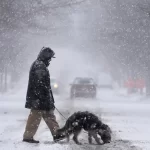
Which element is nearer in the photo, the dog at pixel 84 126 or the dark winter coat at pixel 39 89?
the dog at pixel 84 126

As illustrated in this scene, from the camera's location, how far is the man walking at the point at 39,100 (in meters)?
9.51

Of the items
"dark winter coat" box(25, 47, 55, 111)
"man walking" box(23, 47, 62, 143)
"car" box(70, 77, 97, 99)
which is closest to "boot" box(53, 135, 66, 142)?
"man walking" box(23, 47, 62, 143)

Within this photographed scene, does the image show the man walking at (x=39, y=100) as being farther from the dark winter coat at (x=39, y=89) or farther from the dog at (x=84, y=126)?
the dog at (x=84, y=126)

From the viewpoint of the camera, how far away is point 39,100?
9.52 meters

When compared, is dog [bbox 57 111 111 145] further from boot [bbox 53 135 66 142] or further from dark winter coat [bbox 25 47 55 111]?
dark winter coat [bbox 25 47 55 111]

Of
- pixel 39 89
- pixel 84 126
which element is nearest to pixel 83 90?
pixel 39 89

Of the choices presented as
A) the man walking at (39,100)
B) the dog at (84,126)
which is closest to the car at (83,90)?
the man walking at (39,100)

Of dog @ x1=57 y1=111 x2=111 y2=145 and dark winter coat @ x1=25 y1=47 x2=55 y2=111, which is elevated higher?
dark winter coat @ x1=25 y1=47 x2=55 y2=111

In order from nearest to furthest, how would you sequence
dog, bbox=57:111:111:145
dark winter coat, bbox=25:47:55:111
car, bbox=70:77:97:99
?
dog, bbox=57:111:111:145, dark winter coat, bbox=25:47:55:111, car, bbox=70:77:97:99

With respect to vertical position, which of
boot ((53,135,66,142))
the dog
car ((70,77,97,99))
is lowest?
boot ((53,135,66,142))

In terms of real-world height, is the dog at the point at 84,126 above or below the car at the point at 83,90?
below

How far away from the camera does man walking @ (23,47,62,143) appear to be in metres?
9.51

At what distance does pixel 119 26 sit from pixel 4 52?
8845 mm

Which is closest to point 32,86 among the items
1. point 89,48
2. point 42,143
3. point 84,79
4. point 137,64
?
point 42,143
